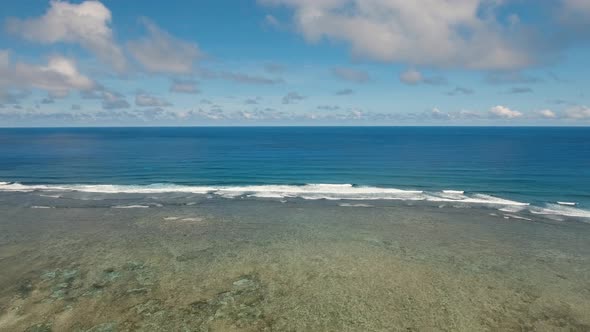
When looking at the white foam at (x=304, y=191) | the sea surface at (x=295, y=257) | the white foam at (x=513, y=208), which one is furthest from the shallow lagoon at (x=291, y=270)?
the white foam at (x=304, y=191)

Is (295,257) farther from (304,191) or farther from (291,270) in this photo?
(304,191)

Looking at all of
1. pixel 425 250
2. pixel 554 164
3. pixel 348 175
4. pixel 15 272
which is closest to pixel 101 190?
pixel 15 272

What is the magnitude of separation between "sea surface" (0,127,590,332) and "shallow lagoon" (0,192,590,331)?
0.12 metres

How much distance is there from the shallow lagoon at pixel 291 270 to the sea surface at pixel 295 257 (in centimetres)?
12

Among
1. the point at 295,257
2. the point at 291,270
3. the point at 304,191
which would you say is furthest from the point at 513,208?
the point at 291,270

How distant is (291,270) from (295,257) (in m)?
2.36

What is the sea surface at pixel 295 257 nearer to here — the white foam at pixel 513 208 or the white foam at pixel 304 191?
the white foam at pixel 304 191

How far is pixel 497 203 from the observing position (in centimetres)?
4425

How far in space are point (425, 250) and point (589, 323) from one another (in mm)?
11678

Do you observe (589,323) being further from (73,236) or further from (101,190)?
(101,190)

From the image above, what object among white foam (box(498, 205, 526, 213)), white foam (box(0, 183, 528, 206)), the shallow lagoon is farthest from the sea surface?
white foam (box(498, 205, 526, 213))

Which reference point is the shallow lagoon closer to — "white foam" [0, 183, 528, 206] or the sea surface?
the sea surface

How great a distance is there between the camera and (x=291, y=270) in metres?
25.3

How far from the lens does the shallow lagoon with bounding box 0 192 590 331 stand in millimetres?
19375
